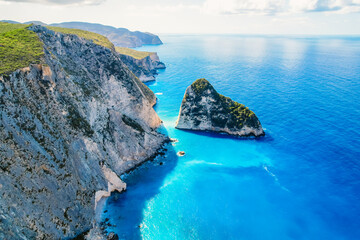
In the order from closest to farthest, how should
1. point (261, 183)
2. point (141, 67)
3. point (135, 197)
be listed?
point (135, 197) → point (261, 183) → point (141, 67)

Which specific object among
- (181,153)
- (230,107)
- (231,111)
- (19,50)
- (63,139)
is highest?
(19,50)

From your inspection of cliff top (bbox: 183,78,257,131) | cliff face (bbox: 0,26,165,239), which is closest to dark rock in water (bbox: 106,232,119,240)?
cliff face (bbox: 0,26,165,239)

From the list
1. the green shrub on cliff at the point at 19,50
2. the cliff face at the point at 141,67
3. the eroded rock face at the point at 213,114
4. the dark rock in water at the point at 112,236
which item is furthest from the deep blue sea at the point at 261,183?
the cliff face at the point at 141,67

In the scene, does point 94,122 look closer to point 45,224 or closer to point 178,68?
point 45,224

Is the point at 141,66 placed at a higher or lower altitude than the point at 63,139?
higher

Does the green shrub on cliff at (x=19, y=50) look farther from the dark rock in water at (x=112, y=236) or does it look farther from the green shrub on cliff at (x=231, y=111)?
the green shrub on cliff at (x=231, y=111)

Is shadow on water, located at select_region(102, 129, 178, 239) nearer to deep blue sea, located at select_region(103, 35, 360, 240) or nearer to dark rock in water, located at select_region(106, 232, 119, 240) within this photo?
deep blue sea, located at select_region(103, 35, 360, 240)

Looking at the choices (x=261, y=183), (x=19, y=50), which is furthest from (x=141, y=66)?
(x=261, y=183)

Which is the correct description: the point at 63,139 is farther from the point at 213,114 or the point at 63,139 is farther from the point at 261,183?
the point at 213,114
